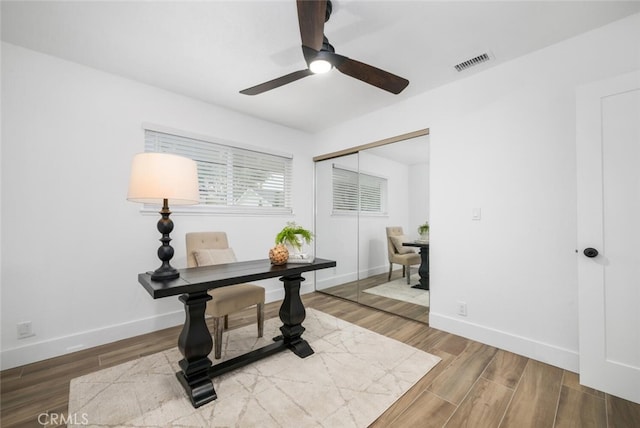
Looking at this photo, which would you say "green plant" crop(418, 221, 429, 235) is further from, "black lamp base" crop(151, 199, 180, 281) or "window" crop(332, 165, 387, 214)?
"black lamp base" crop(151, 199, 180, 281)

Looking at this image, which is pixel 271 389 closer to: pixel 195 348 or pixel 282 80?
pixel 195 348

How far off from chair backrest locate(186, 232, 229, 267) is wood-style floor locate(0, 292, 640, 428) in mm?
797

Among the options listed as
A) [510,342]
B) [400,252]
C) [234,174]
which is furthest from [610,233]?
[234,174]

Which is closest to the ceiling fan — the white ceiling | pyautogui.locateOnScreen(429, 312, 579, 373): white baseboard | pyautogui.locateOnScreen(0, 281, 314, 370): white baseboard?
the white ceiling

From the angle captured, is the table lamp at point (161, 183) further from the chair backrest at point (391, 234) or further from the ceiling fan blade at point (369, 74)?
the chair backrest at point (391, 234)

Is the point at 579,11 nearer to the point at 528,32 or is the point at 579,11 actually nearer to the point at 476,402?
the point at 528,32

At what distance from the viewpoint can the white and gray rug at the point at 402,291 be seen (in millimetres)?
3137

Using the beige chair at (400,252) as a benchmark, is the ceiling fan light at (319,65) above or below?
above

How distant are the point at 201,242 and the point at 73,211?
1082mm

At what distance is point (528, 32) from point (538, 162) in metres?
0.99

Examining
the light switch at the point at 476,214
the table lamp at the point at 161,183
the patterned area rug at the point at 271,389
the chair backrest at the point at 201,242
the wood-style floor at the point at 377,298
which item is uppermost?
the table lamp at the point at 161,183

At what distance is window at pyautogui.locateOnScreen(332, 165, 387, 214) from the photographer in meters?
3.54

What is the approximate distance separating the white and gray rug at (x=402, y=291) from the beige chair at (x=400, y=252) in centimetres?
9

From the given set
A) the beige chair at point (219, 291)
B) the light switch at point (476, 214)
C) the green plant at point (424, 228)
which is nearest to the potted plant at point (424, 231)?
the green plant at point (424, 228)
